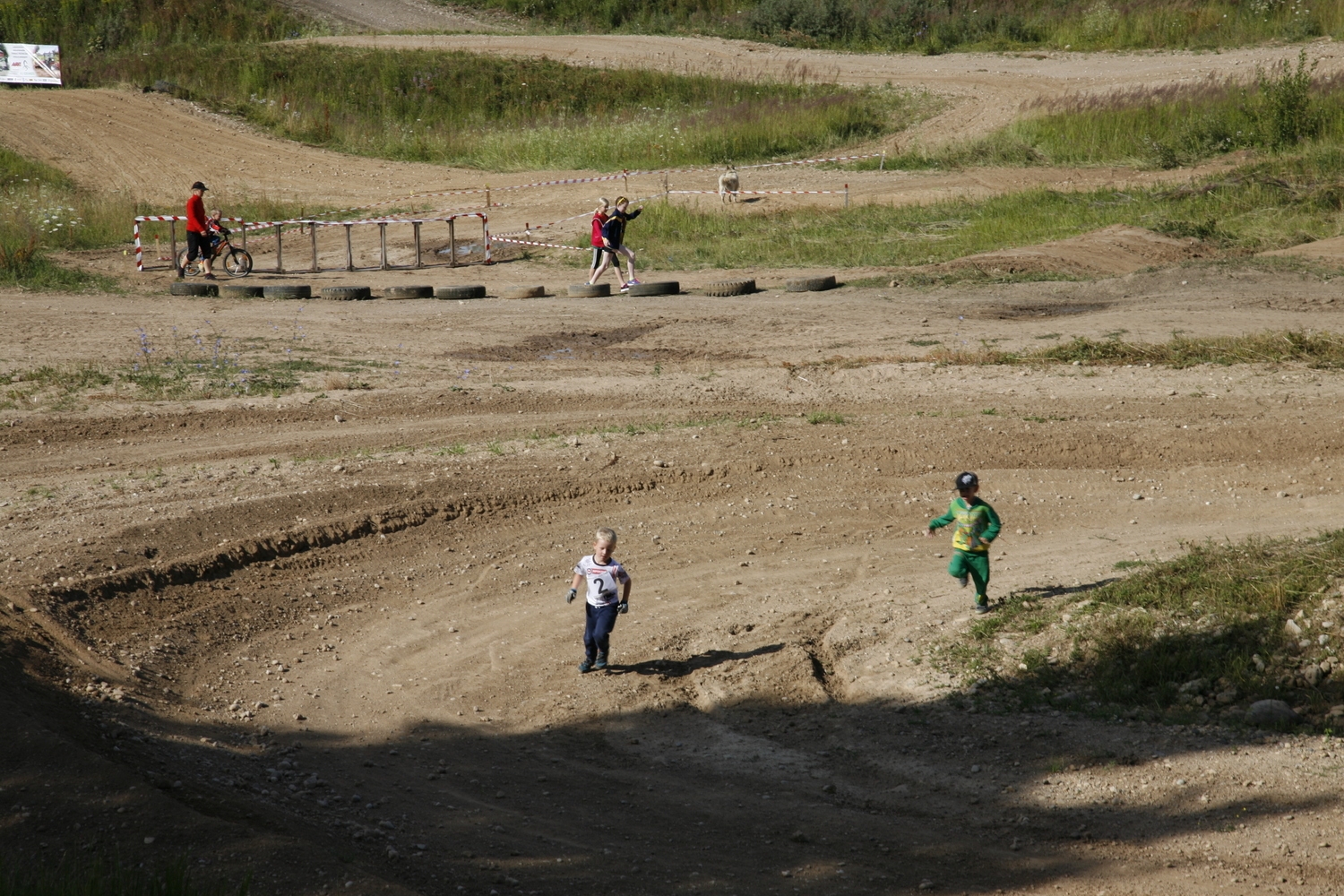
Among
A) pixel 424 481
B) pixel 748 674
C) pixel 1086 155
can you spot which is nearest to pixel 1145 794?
pixel 748 674

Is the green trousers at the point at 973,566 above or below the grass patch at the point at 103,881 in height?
above

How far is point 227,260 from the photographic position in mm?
26531

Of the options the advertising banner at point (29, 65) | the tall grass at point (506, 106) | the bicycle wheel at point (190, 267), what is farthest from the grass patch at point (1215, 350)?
the advertising banner at point (29, 65)

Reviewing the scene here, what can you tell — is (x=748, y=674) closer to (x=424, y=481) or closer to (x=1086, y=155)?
(x=424, y=481)

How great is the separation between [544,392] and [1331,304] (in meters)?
13.3

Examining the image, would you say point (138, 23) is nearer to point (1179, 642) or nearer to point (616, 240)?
point (616, 240)

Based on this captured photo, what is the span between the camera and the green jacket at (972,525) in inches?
399

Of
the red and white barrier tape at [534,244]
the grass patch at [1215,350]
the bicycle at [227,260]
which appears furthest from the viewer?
the red and white barrier tape at [534,244]

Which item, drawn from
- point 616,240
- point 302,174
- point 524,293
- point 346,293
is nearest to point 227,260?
point 346,293

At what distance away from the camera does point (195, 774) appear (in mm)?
7699

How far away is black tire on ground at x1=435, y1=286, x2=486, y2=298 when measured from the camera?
23.5 meters

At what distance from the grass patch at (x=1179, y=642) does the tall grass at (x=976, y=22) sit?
3862 cm

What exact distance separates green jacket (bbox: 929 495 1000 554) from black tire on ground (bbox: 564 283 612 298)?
14043 mm

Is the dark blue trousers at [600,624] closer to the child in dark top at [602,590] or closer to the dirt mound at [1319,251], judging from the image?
the child in dark top at [602,590]
